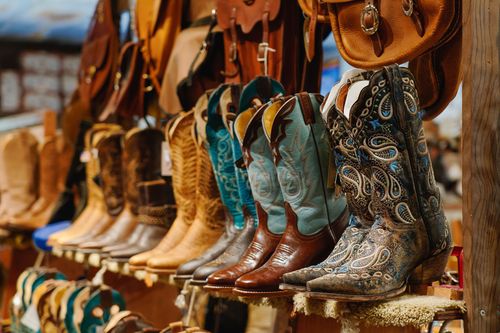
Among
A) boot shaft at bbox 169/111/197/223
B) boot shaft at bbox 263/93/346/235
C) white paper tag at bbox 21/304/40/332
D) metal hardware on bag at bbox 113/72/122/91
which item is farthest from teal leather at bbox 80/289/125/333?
boot shaft at bbox 263/93/346/235

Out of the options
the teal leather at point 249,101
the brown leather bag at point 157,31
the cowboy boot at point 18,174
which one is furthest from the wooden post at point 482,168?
the cowboy boot at point 18,174

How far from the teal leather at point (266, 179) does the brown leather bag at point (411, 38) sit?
33cm

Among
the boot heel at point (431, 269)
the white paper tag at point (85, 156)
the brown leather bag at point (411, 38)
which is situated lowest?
the boot heel at point (431, 269)

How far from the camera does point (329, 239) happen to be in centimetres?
214

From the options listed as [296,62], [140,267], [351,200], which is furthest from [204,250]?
[351,200]

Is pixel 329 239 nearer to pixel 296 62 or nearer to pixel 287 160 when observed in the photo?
pixel 287 160

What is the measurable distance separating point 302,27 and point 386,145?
1.17 m

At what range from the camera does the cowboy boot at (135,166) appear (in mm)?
3566

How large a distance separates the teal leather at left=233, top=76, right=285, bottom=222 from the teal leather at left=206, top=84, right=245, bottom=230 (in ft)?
0.40

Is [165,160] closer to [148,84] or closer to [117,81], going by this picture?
[148,84]

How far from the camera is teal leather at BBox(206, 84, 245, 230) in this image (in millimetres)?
2627

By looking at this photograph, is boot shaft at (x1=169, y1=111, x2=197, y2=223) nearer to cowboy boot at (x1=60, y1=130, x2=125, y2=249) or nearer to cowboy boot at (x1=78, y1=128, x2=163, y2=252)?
cowboy boot at (x1=78, y1=128, x2=163, y2=252)

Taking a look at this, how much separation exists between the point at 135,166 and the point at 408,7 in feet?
5.92

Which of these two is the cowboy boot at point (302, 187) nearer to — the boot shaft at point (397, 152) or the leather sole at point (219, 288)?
the leather sole at point (219, 288)
